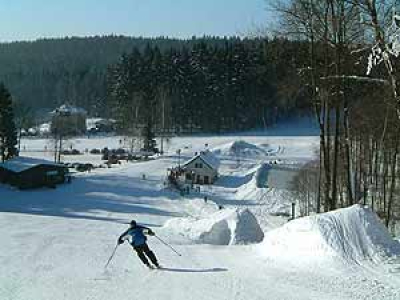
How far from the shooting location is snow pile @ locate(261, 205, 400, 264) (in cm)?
1271

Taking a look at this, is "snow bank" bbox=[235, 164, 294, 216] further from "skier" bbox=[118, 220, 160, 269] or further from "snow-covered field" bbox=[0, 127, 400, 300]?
"skier" bbox=[118, 220, 160, 269]

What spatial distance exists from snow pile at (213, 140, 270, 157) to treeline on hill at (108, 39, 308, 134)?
14568 millimetres

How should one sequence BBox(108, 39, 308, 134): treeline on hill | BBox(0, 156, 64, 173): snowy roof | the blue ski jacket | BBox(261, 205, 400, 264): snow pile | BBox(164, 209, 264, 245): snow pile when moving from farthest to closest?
BBox(108, 39, 308, 134): treeline on hill → BBox(0, 156, 64, 173): snowy roof → BBox(164, 209, 264, 245): snow pile → the blue ski jacket → BBox(261, 205, 400, 264): snow pile

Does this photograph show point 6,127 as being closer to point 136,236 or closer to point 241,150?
point 241,150

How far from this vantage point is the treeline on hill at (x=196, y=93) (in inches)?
3295

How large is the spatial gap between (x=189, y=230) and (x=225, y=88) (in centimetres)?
6422

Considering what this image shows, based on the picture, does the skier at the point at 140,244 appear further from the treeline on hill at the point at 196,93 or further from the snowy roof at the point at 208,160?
the treeline on hill at the point at 196,93

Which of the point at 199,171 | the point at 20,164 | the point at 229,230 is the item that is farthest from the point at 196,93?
the point at 229,230

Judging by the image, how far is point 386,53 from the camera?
371 inches

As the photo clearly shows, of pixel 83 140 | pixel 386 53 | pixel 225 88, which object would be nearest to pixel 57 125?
pixel 83 140

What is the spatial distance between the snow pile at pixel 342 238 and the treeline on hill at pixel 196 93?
66.9m

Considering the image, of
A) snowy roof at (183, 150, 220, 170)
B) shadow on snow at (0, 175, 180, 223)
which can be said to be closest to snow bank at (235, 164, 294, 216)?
snowy roof at (183, 150, 220, 170)

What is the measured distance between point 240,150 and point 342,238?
5537 cm

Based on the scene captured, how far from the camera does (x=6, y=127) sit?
5178 cm
